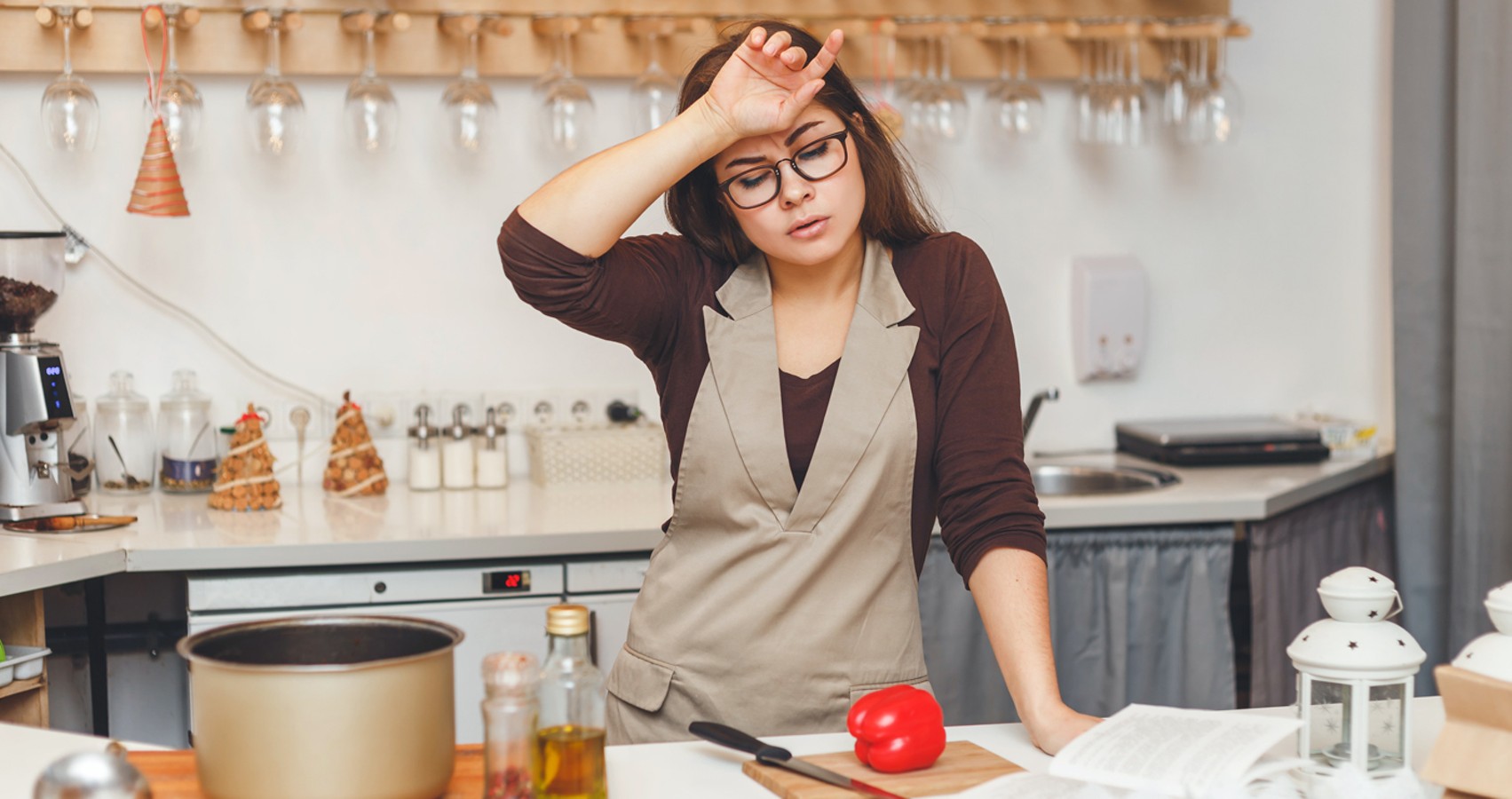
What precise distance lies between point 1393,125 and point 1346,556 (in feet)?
2.90

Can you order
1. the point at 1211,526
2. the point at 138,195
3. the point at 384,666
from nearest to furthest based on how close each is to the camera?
1. the point at 384,666
2. the point at 138,195
3. the point at 1211,526

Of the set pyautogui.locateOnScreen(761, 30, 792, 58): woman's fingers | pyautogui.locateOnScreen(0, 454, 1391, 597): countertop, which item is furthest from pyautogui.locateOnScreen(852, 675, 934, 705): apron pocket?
pyautogui.locateOnScreen(0, 454, 1391, 597): countertop

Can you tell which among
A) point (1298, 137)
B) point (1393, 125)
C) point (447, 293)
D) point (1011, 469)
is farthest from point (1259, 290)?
point (1011, 469)

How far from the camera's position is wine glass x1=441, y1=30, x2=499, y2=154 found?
103 inches

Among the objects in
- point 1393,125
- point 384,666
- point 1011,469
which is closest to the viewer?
point 384,666

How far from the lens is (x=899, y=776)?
3.65 feet

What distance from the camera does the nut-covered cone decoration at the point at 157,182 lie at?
2385mm

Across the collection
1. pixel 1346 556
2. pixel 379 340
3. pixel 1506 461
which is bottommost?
pixel 1346 556

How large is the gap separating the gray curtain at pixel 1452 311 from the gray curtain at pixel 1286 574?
0.41 ft

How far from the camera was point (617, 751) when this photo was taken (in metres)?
1.19

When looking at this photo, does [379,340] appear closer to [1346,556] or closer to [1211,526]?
[1211,526]

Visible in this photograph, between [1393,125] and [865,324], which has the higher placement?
[1393,125]

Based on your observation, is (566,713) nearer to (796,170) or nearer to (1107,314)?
(796,170)

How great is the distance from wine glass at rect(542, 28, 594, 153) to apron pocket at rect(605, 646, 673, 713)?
134cm
